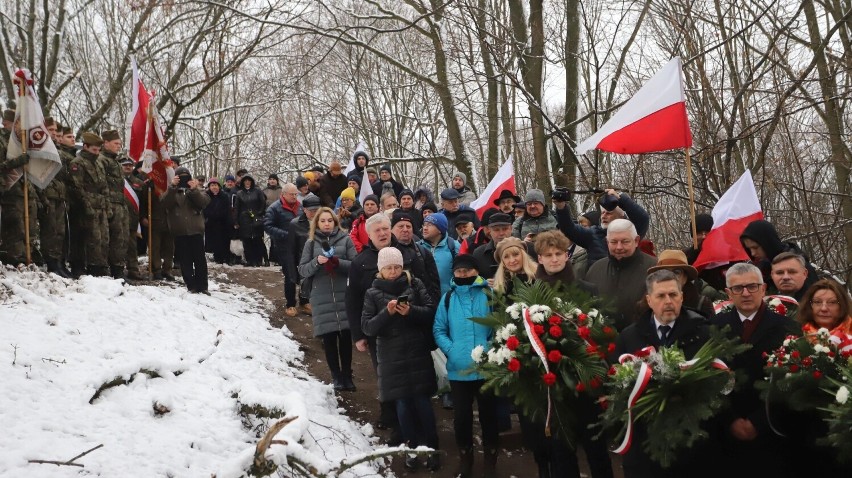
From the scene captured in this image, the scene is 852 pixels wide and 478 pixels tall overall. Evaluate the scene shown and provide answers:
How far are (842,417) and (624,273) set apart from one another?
7.67ft

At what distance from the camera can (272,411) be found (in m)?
5.85

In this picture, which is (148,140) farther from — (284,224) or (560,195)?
(560,195)

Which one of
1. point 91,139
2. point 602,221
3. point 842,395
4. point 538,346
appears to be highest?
point 91,139

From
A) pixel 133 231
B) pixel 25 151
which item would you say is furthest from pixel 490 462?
pixel 133 231

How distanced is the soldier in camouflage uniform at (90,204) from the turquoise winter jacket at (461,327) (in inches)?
221

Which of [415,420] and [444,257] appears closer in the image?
[415,420]

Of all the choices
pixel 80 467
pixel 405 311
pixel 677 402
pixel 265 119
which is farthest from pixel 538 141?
pixel 265 119

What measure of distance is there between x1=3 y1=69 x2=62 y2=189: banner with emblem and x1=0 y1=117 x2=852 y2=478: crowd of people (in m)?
0.19

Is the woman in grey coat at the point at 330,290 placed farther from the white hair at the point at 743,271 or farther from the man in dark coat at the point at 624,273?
the white hair at the point at 743,271

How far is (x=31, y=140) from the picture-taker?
8.30 m

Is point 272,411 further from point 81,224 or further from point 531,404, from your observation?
point 81,224

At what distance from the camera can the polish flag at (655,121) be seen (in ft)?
23.5

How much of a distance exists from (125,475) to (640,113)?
18.6 ft

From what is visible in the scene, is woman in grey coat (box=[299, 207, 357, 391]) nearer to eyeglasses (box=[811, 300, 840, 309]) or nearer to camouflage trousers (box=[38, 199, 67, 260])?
camouflage trousers (box=[38, 199, 67, 260])
